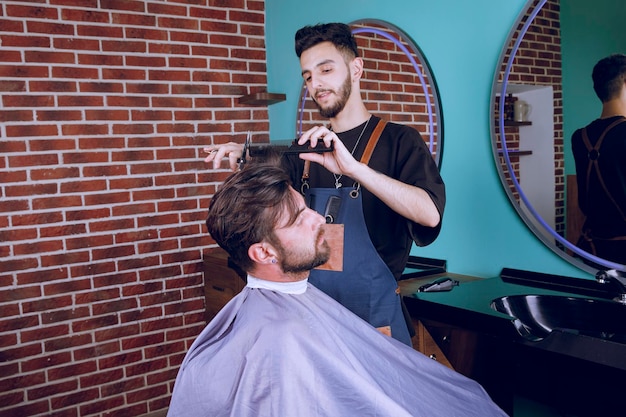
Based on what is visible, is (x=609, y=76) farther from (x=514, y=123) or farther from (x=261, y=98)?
(x=261, y=98)

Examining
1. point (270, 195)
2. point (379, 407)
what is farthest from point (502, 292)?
point (270, 195)

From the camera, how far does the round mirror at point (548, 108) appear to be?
1608 millimetres

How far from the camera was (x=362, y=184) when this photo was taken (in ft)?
4.74

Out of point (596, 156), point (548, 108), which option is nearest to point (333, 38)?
point (548, 108)

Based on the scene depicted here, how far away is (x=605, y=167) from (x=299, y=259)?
0.94 meters

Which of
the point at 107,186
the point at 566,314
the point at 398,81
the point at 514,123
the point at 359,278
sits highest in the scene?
the point at 398,81

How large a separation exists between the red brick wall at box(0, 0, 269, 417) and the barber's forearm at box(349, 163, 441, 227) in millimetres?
1735

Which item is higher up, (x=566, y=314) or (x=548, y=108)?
(x=548, y=108)

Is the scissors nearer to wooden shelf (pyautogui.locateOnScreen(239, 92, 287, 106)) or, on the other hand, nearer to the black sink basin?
the black sink basin

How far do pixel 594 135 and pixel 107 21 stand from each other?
2316 mm

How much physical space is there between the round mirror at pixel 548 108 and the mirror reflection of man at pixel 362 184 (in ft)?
1.38

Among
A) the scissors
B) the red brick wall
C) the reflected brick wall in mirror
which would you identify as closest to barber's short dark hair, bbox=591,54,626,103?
the reflected brick wall in mirror

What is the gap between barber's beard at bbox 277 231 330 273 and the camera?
4.42 ft

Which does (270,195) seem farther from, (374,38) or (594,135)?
(374,38)
